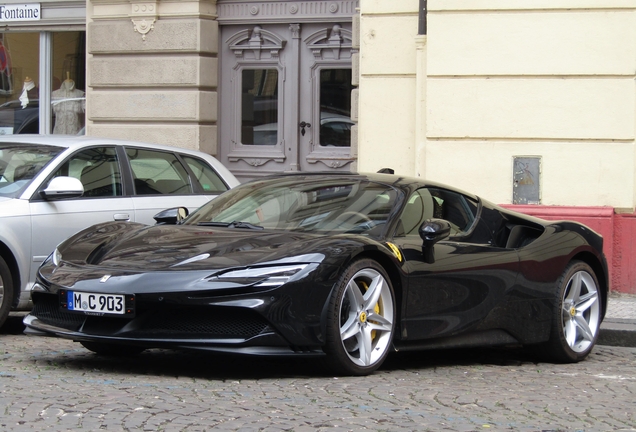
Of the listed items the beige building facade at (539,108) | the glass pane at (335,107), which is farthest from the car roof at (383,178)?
the glass pane at (335,107)

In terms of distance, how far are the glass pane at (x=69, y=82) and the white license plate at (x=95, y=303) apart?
35.2ft

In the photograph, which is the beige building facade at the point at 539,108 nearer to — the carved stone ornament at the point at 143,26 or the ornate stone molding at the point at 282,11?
the ornate stone molding at the point at 282,11

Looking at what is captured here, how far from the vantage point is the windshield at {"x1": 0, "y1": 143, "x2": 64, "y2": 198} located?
797 centimetres

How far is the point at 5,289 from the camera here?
24.6ft

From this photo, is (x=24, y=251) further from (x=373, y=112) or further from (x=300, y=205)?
(x=373, y=112)

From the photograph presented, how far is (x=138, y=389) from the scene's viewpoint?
5.41 m

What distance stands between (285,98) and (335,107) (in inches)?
28.8

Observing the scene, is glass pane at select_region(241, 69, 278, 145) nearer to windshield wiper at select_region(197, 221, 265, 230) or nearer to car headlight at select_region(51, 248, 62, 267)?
windshield wiper at select_region(197, 221, 265, 230)

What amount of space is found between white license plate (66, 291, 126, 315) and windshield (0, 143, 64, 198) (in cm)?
216

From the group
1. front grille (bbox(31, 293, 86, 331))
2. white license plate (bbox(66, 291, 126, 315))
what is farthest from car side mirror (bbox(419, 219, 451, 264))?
front grille (bbox(31, 293, 86, 331))

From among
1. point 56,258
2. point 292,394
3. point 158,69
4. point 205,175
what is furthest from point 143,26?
point 292,394

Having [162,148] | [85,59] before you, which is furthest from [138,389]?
[85,59]

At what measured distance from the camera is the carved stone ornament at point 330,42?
577 inches

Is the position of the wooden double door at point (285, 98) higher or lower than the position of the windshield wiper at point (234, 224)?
higher
